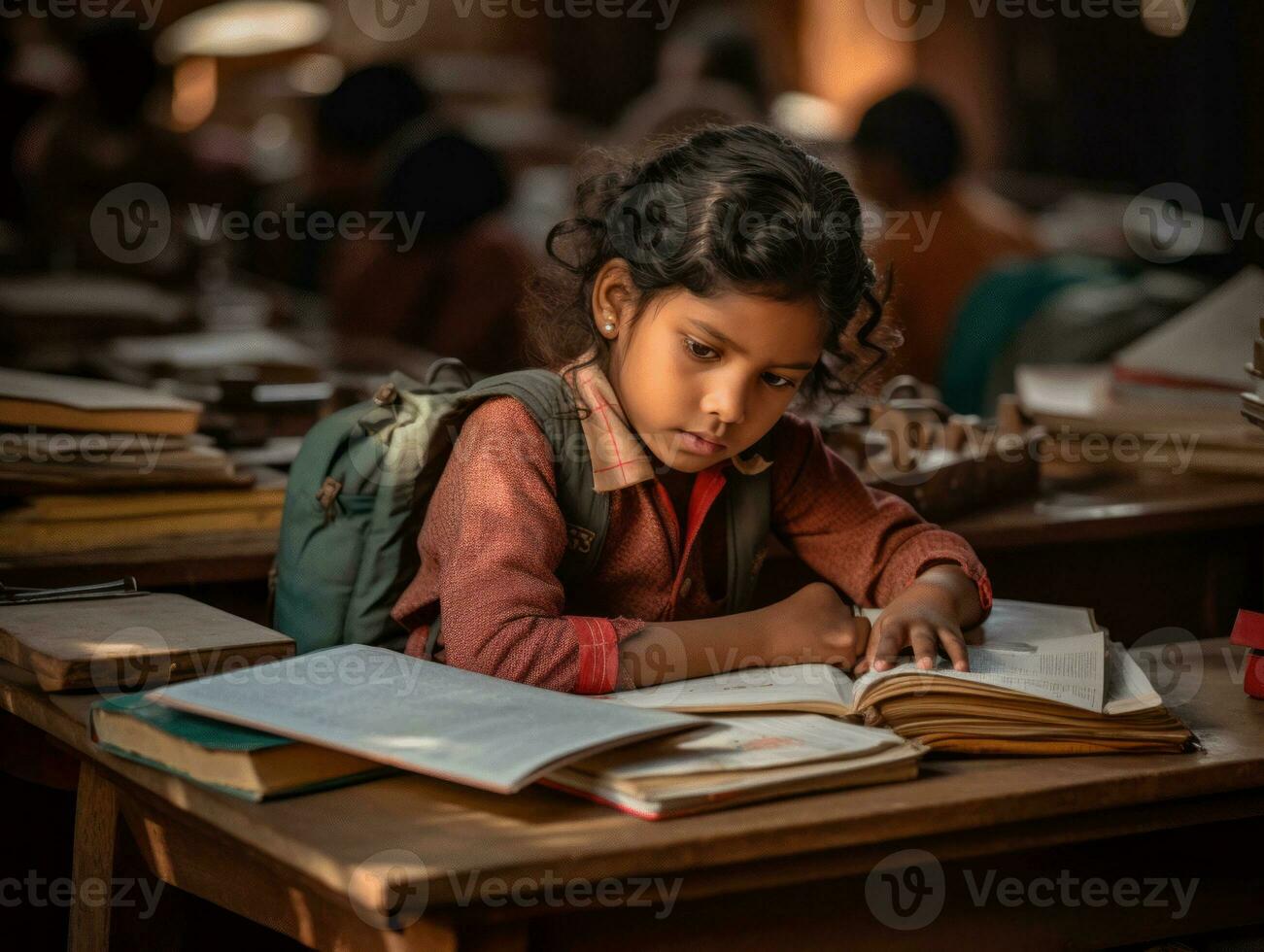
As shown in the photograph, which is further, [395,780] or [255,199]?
[255,199]

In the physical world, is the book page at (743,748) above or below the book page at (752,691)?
above

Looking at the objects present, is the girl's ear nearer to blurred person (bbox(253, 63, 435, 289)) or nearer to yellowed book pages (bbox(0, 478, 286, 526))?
yellowed book pages (bbox(0, 478, 286, 526))

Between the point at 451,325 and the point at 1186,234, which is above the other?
the point at 1186,234

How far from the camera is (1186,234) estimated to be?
507 centimetres

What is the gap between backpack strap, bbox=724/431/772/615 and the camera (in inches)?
66.7

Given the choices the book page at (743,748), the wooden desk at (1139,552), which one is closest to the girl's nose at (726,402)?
the book page at (743,748)

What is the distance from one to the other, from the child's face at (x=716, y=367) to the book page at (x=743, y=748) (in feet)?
1.22

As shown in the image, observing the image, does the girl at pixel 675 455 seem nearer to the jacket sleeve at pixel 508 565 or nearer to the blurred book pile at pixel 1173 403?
the jacket sleeve at pixel 508 565

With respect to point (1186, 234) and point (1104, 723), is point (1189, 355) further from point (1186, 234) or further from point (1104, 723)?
point (1186, 234)

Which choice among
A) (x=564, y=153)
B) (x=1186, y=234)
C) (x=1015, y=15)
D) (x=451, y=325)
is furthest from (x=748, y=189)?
(x=564, y=153)

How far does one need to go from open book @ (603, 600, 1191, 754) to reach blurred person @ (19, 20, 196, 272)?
506 cm

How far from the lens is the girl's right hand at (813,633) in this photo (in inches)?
58.9

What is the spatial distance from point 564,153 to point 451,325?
4224 millimetres

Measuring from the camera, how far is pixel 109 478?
1.99 metres
